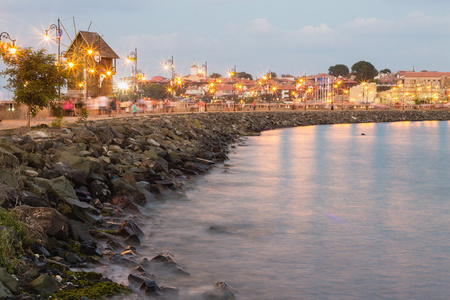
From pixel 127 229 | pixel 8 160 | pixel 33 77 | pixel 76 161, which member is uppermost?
pixel 33 77

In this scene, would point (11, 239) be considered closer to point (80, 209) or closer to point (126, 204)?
point (80, 209)

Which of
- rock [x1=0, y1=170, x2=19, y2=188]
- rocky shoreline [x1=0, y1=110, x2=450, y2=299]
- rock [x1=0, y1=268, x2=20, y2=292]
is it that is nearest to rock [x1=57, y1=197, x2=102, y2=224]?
rocky shoreline [x1=0, y1=110, x2=450, y2=299]

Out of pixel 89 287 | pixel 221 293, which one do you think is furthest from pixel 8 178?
pixel 221 293

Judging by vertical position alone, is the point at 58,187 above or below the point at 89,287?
above

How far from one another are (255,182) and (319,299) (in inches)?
566

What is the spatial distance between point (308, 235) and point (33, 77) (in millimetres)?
15049

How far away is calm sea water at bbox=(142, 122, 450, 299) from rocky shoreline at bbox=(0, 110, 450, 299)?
24.7 inches

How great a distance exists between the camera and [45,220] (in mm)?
9086

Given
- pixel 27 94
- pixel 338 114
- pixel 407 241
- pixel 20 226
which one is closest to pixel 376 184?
pixel 407 241

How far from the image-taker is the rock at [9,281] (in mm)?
6832

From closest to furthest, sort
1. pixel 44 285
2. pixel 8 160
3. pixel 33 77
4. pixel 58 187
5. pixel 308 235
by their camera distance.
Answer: pixel 44 285 < pixel 58 187 < pixel 8 160 < pixel 308 235 < pixel 33 77

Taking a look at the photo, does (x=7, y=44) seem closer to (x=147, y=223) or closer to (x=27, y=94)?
(x=27, y=94)

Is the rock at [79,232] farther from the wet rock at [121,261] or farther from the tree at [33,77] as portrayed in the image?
the tree at [33,77]

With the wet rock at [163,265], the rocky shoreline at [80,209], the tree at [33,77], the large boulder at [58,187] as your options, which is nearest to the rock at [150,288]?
the rocky shoreline at [80,209]
